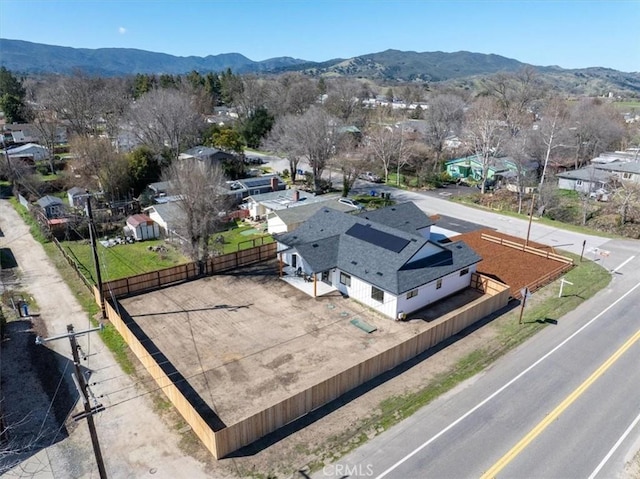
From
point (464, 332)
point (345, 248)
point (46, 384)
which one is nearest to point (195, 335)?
point (46, 384)

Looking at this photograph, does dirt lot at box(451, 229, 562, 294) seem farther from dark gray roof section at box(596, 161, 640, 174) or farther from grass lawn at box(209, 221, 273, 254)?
dark gray roof section at box(596, 161, 640, 174)

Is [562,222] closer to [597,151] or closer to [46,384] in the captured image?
[597,151]

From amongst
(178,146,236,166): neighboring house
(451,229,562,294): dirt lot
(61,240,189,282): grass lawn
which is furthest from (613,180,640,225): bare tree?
(178,146,236,166): neighboring house

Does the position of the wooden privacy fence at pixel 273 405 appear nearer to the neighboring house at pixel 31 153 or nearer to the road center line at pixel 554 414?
the road center line at pixel 554 414

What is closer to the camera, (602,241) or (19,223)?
(602,241)

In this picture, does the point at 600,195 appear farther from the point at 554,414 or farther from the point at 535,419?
the point at 535,419

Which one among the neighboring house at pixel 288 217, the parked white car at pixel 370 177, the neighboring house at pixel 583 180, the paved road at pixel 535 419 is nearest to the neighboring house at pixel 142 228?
the neighboring house at pixel 288 217

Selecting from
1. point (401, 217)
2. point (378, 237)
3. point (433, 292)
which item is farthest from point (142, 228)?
point (433, 292)
